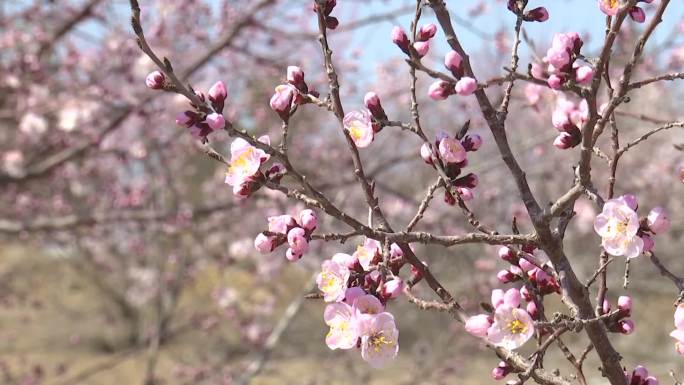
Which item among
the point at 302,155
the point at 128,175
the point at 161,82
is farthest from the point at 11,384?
the point at 161,82

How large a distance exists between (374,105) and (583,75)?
37 cm

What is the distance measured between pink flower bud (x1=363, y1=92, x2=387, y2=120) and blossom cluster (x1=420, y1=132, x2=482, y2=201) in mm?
102

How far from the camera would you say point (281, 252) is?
7.78 meters

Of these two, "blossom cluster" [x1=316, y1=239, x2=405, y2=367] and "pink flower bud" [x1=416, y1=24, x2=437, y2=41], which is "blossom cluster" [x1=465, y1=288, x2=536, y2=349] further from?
"pink flower bud" [x1=416, y1=24, x2=437, y2=41]

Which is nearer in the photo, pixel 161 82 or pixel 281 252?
pixel 161 82

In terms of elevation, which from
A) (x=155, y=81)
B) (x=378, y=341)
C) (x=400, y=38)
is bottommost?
(x=378, y=341)

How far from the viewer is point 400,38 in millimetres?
1179

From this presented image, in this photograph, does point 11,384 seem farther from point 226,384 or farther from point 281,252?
point 281,252

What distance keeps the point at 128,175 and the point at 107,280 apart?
233 centimetres

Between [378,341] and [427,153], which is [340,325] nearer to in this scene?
[378,341]

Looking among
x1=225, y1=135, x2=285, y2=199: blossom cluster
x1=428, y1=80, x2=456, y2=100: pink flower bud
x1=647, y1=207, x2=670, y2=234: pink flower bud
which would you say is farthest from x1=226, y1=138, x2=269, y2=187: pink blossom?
x1=647, y1=207, x2=670, y2=234: pink flower bud

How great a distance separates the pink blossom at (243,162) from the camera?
1.16 meters

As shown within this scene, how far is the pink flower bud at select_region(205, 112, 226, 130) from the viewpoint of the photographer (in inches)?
46.1

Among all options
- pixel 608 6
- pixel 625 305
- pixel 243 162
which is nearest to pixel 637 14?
pixel 608 6
